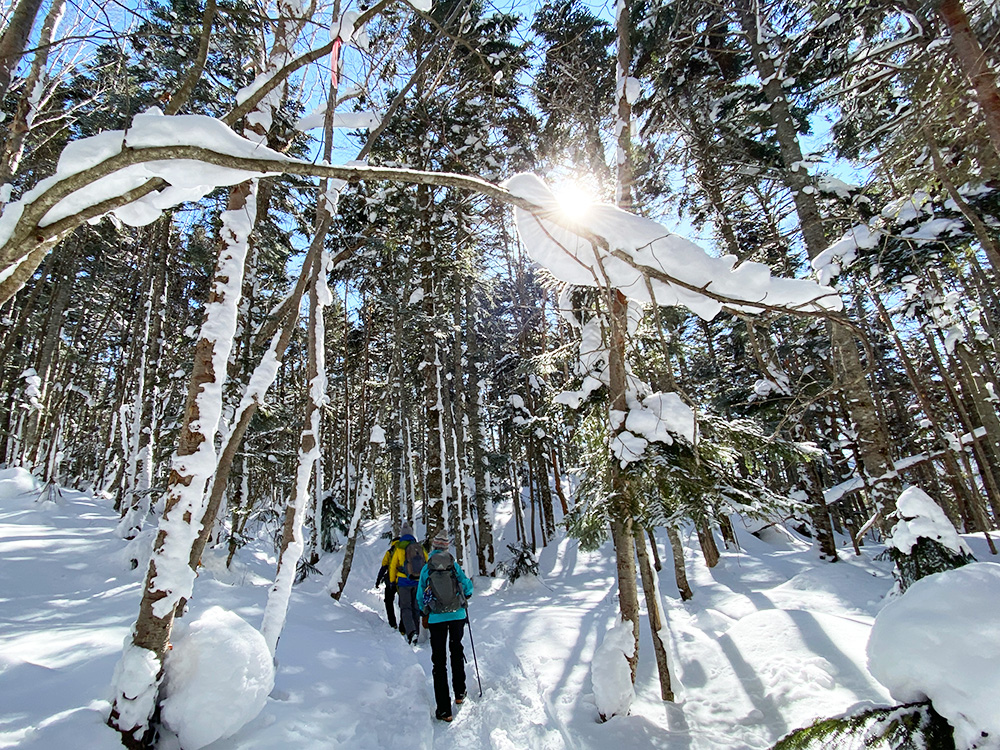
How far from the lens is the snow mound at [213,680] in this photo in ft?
9.75

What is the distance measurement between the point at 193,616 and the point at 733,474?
501cm

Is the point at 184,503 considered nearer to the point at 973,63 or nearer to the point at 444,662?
the point at 444,662

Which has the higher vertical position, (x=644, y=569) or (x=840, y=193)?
(x=840, y=193)

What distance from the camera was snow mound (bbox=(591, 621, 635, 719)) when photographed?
439 cm

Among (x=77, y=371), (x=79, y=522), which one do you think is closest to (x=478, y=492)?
(x=79, y=522)

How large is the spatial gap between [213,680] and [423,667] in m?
3.98

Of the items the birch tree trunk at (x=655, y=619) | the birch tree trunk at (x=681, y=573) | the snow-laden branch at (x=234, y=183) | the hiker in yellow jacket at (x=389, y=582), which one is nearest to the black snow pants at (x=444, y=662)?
the birch tree trunk at (x=655, y=619)

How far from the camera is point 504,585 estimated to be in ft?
44.7

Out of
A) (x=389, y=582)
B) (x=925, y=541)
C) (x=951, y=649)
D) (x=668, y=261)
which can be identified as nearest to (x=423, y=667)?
(x=389, y=582)

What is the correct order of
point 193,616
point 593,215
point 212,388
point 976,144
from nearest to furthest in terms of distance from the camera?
1. point 593,215
2. point 193,616
3. point 212,388
4. point 976,144

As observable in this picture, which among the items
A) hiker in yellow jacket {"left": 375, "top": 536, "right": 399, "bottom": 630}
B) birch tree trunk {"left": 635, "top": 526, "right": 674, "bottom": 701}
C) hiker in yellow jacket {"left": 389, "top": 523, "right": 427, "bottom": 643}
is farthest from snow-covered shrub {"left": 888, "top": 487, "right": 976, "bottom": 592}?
hiker in yellow jacket {"left": 375, "top": 536, "right": 399, "bottom": 630}

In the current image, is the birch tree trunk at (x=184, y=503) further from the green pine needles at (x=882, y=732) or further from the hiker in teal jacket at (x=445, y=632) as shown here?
the green pine needles at (x=882, y=732)

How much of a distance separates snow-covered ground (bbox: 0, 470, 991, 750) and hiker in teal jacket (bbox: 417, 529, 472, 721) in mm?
214

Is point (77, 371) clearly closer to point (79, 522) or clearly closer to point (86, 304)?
point (86, 304)
